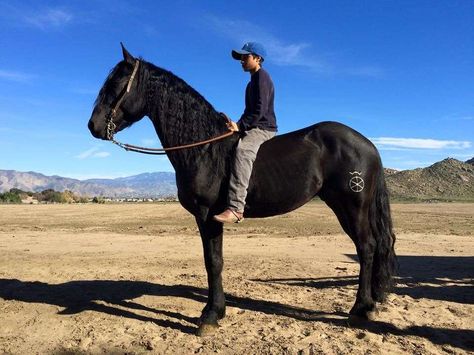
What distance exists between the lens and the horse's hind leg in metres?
5.29

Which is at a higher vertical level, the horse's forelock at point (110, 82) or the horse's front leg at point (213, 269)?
the horse's forelock at point (110, 82)

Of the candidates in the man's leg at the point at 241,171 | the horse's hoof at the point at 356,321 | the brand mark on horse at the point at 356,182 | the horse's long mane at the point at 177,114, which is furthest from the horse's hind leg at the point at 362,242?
the horse's long mane at the point at 177,114

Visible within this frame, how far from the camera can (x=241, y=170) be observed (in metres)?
5.02

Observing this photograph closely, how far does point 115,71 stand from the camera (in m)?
5.32

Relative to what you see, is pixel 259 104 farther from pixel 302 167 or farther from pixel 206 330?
pixel 206 330

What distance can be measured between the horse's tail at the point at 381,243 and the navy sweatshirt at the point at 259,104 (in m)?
1.69

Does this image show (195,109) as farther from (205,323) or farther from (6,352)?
(6,352)

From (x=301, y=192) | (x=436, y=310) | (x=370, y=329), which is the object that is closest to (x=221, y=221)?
(x=301, y=192)

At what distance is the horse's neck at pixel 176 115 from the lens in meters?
5.30

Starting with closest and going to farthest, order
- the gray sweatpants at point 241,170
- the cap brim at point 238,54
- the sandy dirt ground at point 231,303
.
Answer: the sandy dirt ground at point 231,303 → the gray sweatpants at point 241,170 → the cap brim at point 238,54

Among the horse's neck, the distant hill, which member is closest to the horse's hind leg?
the horse's neck

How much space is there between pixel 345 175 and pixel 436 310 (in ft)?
7.68

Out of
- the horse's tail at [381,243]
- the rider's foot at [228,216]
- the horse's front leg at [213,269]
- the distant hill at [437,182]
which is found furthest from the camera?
the distant hill at [437,182]

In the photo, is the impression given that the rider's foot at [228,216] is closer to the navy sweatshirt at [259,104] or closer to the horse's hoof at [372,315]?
the navy sweatshirt at [259,104]
